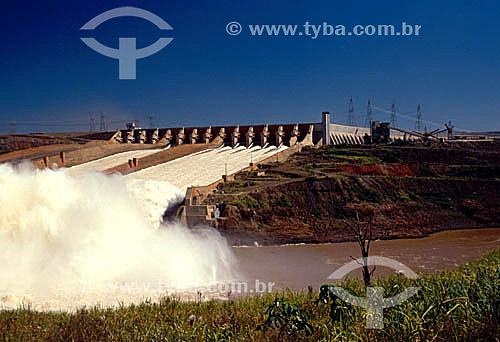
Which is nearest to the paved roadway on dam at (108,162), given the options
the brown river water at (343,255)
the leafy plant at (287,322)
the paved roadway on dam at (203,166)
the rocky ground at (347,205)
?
the paved roadway on dam at (203,166)

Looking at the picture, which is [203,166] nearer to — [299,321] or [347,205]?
[347,205]

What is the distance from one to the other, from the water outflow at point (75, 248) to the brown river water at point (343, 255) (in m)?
1.56

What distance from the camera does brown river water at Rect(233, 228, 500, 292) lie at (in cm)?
1744

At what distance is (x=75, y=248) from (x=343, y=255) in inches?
454

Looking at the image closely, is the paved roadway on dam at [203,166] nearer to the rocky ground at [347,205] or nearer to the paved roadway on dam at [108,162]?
the rocky ground at [347,205]

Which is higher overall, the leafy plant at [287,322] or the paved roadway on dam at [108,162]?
the paved roadway on dam at [108,162]

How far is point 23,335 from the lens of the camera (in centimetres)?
677

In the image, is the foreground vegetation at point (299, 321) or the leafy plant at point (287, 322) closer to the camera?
the foreground vegetation at point (299, 321)

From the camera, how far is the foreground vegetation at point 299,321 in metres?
5.14

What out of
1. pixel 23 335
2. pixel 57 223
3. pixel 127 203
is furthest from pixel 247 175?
pixel 23 335

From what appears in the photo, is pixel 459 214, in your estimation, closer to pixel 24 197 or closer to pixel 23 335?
pixel 24 197

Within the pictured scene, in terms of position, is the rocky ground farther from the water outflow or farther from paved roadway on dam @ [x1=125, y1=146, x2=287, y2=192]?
the water outflow

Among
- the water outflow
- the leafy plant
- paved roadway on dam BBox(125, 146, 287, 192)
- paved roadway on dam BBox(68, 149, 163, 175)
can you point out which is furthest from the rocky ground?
the leafy plant

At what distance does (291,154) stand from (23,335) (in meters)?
36.5
